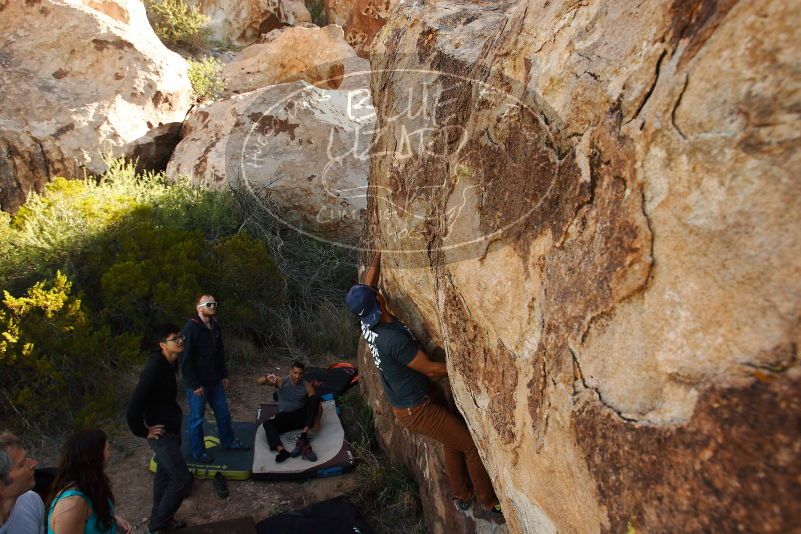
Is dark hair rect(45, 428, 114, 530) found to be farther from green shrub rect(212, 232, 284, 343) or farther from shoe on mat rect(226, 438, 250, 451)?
green shrub rect(212, 232, 284, 343)

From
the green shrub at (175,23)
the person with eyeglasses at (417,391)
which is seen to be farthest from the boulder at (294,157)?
Answer: the green shrub at (175,23)

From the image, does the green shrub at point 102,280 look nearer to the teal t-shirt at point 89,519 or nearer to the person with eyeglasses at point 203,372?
the person with eyeglasses at point 203,372

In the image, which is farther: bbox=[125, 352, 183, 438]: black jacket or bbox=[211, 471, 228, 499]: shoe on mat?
bbox=[211, 471, 228, 499]: shoe on mat

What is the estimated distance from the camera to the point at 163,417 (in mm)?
3303

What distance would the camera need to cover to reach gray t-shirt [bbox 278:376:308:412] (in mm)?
4438

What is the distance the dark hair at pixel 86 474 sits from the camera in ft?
7.59

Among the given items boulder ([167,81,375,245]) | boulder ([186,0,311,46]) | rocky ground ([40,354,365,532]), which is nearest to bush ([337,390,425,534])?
rocky ground ([40,354,365,532])

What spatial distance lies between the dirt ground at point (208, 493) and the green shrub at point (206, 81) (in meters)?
6.02

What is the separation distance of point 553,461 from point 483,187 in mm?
1018

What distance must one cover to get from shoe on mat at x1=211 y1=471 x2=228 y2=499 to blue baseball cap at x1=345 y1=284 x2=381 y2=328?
193cm

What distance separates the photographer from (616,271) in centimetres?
146

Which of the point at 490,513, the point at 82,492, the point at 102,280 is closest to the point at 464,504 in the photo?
the point at 490,513

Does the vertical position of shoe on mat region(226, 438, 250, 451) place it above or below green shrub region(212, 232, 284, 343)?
below

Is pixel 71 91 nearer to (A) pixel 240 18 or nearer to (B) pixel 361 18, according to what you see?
(A) pixel 240 18
